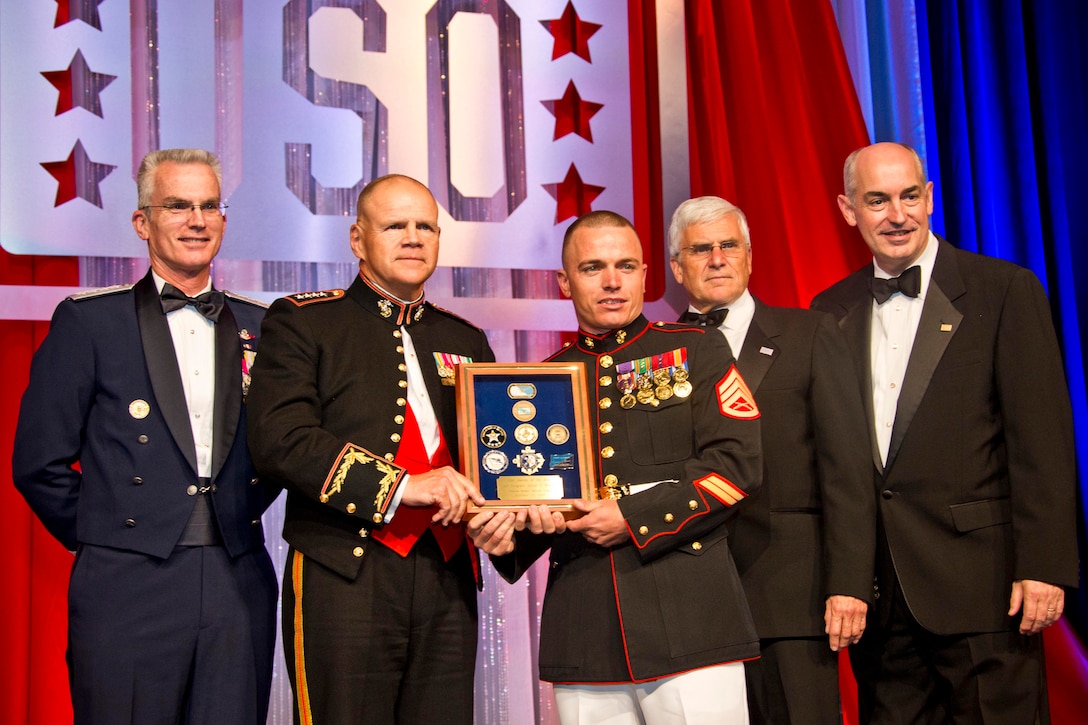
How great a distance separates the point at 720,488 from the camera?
7.89 feet

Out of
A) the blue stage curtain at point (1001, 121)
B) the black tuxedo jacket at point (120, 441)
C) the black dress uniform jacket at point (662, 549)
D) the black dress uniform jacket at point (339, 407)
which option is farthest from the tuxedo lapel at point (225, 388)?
the blue stage curtain at point (1001, 121)

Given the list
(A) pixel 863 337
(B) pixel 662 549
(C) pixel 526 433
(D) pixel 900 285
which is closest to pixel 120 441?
(C) pixel 526 433

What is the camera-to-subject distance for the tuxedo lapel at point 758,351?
9.36ft

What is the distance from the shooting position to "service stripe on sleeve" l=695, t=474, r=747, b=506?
2398 millimetres

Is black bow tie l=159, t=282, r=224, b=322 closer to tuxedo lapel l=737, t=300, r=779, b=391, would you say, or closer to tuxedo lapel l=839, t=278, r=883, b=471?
tuxedo lapel l=737, t=300, r=779, b=391

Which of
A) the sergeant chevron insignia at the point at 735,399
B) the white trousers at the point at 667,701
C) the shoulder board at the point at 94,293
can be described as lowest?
the white trousers at the point at 667,701

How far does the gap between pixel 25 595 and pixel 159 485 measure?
1296 mm

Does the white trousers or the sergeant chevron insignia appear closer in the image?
the white trousers

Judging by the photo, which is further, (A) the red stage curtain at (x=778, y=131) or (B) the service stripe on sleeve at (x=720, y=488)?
(A) the red stage curtain at (x=778, y=131)

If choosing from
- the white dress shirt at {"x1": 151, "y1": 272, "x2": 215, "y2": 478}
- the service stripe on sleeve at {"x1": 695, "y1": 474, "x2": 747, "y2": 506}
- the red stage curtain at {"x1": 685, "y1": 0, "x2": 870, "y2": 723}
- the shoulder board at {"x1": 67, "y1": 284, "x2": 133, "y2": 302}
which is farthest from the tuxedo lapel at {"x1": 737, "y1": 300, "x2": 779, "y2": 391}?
the shoulder board at {"x1": 67, "y1": 284, "x2": 133, "y2": 302}

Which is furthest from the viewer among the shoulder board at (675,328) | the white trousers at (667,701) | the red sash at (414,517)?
the shoulder board at (675,328)

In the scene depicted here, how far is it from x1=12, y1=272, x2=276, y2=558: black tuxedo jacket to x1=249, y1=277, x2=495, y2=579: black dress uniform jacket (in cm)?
24

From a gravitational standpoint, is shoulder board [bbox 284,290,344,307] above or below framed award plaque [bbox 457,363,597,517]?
above

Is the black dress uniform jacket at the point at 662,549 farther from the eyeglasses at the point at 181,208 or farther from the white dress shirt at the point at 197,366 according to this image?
the eyeglasses at the point at 181,208
